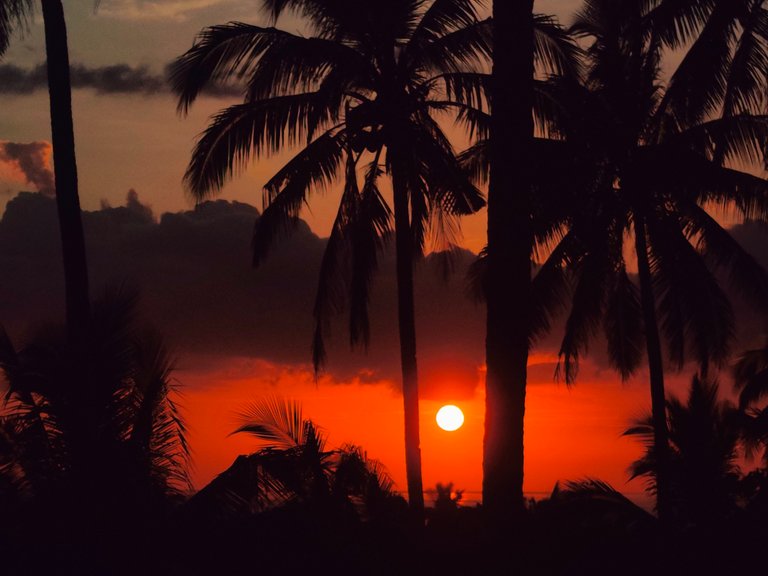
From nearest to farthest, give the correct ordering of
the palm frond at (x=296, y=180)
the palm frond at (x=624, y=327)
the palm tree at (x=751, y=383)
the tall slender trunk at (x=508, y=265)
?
1. the tall slender trunk at (x=508, y=265)
2. the palm frond at (x=296, y=180)
3. the palm frond at (x=624, y=327)
4. the palm tree at (x=751, y=383)

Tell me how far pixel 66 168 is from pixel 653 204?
11320 millimetres

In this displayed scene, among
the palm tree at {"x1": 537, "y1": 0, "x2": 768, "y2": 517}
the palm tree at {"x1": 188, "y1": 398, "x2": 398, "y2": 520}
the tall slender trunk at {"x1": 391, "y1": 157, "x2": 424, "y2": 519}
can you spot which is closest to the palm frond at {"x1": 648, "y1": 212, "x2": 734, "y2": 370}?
the palm tree at {"x1": 537, "y1": 0, "x2": 768, "y2": 517}

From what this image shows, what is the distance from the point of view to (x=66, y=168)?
43.4 feet

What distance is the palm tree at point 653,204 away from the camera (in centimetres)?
1844

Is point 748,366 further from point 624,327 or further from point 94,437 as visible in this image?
point 94,437

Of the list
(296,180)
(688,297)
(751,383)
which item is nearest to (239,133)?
(296,180)

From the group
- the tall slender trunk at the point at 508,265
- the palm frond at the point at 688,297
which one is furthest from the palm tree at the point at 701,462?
the tall slender trunk at the point at 508,265

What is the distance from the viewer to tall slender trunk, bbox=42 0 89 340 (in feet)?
41.2

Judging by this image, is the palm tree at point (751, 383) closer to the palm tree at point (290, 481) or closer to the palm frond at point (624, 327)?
the palm frond at point (624, 327)

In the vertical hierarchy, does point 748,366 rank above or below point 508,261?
above

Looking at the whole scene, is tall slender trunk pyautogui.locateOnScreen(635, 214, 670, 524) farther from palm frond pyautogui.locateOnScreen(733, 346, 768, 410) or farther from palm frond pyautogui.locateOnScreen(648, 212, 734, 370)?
palm frond pyautogui.locateOnScreen(733, 346, 768, 410)

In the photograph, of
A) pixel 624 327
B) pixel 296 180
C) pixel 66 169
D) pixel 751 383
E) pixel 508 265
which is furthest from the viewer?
pixel 751 383

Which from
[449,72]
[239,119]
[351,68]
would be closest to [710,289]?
[449,72]

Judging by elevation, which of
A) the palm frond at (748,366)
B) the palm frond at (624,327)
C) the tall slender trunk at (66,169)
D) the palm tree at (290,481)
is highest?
the palm frond at (748,366)
